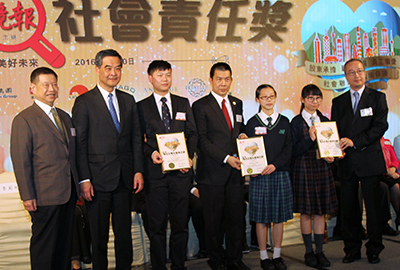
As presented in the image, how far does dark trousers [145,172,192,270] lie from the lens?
2873 millimetres

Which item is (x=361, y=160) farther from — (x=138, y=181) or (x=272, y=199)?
(x=138, y=181)

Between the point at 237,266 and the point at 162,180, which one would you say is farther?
the point at 237,266

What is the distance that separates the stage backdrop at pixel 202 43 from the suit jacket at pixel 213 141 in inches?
59.3

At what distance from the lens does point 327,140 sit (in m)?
3.20

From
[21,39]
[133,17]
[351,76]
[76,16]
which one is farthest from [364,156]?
[21,39]

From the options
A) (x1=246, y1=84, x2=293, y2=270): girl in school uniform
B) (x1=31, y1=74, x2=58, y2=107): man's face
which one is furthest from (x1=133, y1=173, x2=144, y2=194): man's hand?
(x1=246, y1=84, x2=293, y2=270): girl in school uniform

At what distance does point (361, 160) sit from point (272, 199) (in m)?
0.92

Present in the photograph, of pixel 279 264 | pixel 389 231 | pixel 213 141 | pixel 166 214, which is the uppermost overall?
pixel 213 141

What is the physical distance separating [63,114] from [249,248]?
2.46 meters

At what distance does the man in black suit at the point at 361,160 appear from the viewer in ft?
10.6

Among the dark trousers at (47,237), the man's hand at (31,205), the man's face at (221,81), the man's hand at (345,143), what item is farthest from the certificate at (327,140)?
the man's hand at (31,205)

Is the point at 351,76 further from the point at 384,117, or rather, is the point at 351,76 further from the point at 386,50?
the point at 386,50

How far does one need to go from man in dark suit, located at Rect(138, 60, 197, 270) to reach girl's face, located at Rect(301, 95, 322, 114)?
1.17 meters

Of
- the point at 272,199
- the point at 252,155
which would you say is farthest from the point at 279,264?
the point at 252,155
